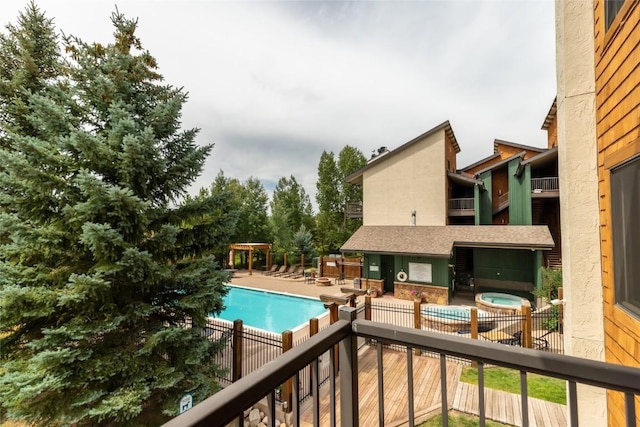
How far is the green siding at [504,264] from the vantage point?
12812mm

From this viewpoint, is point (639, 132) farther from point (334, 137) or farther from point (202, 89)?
point (334, 137)

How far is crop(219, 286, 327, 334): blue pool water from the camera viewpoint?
41.4 ft

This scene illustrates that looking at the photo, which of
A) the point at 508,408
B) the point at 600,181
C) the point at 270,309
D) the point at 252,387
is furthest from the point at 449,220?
the point at 252,387

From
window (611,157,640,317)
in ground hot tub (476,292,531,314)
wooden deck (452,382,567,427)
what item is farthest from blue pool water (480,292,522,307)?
window (611,157,640,317)

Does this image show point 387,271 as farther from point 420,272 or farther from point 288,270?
point 288,270

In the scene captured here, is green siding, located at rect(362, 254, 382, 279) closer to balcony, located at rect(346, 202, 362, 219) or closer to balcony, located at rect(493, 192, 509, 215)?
balcony, located at rect(346, 202, 362, 219)

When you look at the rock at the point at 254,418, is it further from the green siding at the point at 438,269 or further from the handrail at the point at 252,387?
the green siding at the point at 438,269

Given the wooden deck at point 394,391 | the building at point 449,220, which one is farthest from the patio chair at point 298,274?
the wooden deck at point 394,391

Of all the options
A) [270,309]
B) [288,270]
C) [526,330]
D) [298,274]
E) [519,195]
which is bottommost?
[270,309]

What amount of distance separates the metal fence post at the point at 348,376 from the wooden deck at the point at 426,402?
374cm

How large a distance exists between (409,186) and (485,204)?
4164 mm

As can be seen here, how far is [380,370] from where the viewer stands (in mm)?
1674

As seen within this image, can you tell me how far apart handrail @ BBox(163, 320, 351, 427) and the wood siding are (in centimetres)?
263

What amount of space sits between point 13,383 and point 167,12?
23.5ft
